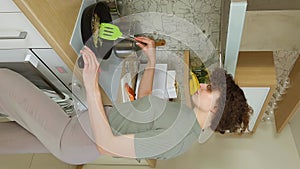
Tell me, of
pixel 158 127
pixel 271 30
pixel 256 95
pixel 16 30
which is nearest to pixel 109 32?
pixel 16 30

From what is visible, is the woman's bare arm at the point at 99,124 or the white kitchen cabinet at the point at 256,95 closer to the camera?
the woman's bare arm at the point at 99,124

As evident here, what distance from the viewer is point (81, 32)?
116 centimetres

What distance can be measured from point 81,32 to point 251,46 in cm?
60

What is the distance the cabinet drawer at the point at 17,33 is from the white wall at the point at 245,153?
42.0 inches

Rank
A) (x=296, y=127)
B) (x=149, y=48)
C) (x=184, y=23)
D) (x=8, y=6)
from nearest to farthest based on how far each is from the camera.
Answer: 1. (x=8, y=6)
2. (x=149, y=48)
3. (x=184, y=23)
4. (x=296, y=127)

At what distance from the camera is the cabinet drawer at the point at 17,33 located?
38.7 inches

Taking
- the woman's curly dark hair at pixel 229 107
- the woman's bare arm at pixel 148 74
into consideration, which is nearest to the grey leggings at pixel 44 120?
the woman's bare arm at pixel 148 74

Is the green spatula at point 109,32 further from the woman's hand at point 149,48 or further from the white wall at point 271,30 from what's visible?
the white wall at point 271,30

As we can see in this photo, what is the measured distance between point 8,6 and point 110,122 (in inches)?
18.7

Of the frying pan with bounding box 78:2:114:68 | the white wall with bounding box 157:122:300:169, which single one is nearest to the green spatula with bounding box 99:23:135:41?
the frying pan with bounding box 78:2:114:68

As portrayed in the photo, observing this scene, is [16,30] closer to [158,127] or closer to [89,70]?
[89,70]

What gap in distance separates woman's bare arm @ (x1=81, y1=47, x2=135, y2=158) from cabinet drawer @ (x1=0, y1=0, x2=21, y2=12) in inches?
9.9

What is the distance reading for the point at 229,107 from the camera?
108cm

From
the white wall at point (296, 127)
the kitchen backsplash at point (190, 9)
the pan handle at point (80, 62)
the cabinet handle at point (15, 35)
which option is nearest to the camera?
the cabinet handle at point (15, 35)
